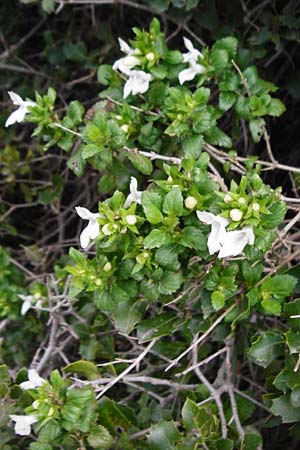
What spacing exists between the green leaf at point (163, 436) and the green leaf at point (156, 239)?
0.45m

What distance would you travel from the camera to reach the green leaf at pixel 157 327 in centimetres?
144

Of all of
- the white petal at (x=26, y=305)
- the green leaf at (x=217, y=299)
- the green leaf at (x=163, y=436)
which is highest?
the green leaf at (x=217, y=299)

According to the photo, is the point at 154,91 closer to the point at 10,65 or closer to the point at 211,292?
the point at 211,292

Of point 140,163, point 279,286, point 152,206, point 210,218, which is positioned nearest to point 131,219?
point 152,206

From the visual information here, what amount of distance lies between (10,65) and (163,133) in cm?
92

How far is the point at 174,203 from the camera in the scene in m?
1.20

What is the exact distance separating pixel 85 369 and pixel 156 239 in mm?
465

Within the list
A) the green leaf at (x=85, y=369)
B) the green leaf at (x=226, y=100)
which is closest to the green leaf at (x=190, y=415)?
the green leaf at (x=85, y=369)

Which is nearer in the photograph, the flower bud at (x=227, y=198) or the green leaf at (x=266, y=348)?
the flower bud at (x=227, y=198)

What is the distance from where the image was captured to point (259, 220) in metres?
1.19

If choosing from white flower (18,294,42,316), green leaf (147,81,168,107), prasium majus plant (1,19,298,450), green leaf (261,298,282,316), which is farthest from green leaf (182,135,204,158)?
white flower (18,294,42,316)

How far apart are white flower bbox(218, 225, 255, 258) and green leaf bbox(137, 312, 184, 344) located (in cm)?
35

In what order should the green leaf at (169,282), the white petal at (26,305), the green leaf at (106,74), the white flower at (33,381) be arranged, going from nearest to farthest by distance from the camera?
the green leaf at (169,282)
the white flower at (33,381)
the green leaf at (106,74)
the white petal at (26,305)

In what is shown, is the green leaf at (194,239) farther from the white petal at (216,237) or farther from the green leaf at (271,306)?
the green leaf at (271,306)
